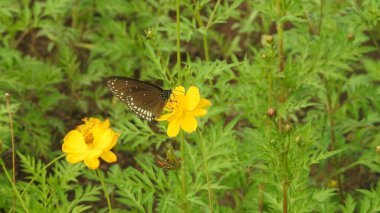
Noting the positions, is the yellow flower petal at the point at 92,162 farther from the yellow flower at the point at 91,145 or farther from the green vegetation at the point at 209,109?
the green vegetation at the point at 209,109

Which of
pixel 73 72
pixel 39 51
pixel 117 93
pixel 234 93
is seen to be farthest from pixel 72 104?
pixel 117 93

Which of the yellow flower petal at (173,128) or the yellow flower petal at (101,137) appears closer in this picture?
the yellow flower petal at (101,137)

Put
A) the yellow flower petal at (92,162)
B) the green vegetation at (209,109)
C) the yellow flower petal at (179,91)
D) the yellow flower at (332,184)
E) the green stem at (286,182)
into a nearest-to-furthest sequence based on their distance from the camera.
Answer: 1. the yellow flower petal at (92,162)
2. the green stem at (286,182)
3. the yellow flower petal at (179,91)
4. the green vegetation at (209,109)
5. the yellow flower at (332,184)

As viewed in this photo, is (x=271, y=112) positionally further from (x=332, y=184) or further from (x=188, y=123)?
(x=332, y=184)

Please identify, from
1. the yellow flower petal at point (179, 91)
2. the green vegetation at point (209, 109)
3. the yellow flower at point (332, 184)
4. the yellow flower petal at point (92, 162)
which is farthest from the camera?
the yellow flower at point (332, 184)

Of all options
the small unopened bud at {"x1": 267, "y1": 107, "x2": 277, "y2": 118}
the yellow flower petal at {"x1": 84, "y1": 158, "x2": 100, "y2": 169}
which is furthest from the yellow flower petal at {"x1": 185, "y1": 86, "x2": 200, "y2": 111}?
the yellow flower petal at {"x1": 84, "y1": 158, "x2": 100, "y2": 169}

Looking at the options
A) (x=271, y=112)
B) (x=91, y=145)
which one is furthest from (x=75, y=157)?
(x=271, y=112)

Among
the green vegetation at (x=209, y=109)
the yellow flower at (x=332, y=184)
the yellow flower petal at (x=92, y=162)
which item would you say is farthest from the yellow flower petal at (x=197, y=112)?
the yellow flower at (x=332, y=184)
